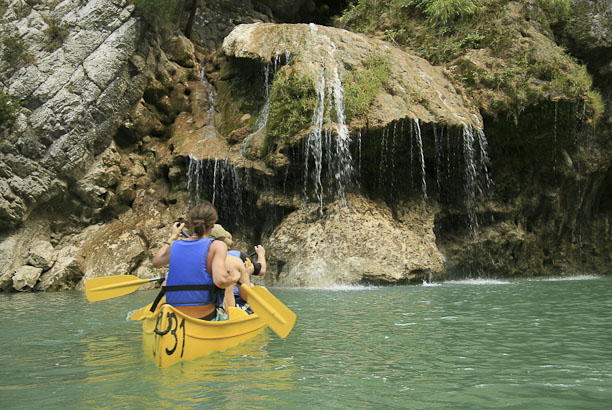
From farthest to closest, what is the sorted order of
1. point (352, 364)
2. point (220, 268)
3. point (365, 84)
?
point (365, 84) < point (220, 268) < point (352, 364)

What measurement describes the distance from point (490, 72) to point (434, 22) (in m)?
2.87

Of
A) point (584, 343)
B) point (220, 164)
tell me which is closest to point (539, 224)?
point (220, 164)

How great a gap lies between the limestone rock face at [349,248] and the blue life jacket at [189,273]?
644 cm

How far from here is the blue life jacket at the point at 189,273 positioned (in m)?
4.90


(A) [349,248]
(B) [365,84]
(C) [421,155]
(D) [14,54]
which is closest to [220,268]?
(A) [349,248]

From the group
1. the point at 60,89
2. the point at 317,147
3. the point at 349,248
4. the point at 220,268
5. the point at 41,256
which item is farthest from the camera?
the point at 60,89

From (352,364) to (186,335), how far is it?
1458 millimetres

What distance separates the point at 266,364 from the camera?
4.51 meters

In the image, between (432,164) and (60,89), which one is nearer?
(432,164)

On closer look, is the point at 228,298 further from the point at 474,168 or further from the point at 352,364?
the point at 474,168

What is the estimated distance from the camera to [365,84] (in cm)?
1287

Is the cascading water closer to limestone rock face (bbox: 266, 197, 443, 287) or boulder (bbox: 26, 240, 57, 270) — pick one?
limestone rock face (bbox: 266, 197, 443, 287)

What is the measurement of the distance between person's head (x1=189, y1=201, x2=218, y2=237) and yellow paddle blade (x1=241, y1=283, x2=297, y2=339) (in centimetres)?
75

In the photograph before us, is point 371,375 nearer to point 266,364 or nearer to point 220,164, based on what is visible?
point 266,364
